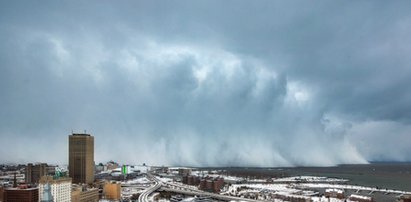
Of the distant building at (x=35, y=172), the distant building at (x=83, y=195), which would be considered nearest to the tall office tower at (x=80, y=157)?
the distant building at (x=35, y=172)

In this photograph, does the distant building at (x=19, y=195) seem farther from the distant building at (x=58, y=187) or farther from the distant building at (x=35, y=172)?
the distant building at (x=35, y=172)

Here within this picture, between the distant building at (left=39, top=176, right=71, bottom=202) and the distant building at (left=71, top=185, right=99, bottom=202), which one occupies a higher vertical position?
the distant building at (left=39, top=176, right=71, bottom=202)

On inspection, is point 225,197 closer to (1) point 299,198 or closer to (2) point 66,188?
(1) point 299,198

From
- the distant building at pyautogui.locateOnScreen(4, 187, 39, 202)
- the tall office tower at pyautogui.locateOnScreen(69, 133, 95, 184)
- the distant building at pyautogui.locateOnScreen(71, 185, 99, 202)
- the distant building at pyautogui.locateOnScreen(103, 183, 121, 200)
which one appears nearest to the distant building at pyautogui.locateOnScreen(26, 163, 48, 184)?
the tall office tower at pyautogui.locateOnScreen(69, 133, 95, 184)

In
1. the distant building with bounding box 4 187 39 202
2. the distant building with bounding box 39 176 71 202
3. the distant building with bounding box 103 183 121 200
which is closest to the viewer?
the distant building with bounding box 4 187 39 202

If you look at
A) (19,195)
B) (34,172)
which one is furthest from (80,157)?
(19,195)

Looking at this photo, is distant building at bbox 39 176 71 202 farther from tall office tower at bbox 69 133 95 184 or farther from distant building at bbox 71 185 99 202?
tall office tower at bbox 69 133 95 184
